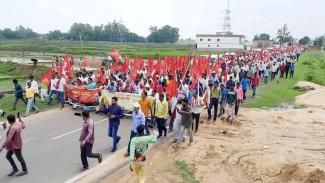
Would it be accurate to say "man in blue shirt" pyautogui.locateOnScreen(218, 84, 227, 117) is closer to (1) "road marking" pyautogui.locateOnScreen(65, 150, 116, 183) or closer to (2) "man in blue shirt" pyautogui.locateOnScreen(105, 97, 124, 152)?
(2) "man in blue shirt" pyautogui.locateOnScreen(105, 97, 124, 152)

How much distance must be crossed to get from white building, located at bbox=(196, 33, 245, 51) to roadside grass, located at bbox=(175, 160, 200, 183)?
7841cm

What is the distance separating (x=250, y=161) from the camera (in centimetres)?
1237

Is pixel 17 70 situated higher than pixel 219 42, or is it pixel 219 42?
pixel 219 42

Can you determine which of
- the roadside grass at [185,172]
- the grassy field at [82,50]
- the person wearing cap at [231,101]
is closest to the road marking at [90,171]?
the roadside grass at [185,172]

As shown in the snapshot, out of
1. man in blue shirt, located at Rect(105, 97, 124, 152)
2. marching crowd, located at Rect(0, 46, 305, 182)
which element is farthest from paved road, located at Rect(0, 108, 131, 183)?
man in blue shirt, located at Rect(105, 97, 124, 152)

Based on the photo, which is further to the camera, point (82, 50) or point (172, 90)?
point (82, 50)

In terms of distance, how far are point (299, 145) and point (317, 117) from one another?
5.73m

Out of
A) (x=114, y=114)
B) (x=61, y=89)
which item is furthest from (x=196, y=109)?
(x=61, y=89)

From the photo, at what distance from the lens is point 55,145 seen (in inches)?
560

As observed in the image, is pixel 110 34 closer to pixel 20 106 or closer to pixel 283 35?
pixel 283 35

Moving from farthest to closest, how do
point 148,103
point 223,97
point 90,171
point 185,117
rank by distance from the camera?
point 223,97 → point 148,103 → point 185,117 → point 90,171

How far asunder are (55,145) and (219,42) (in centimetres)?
8029

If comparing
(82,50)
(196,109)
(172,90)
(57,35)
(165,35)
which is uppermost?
(165,35)

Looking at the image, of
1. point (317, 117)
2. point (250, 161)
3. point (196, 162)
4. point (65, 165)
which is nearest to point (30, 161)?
point (65, 165)
